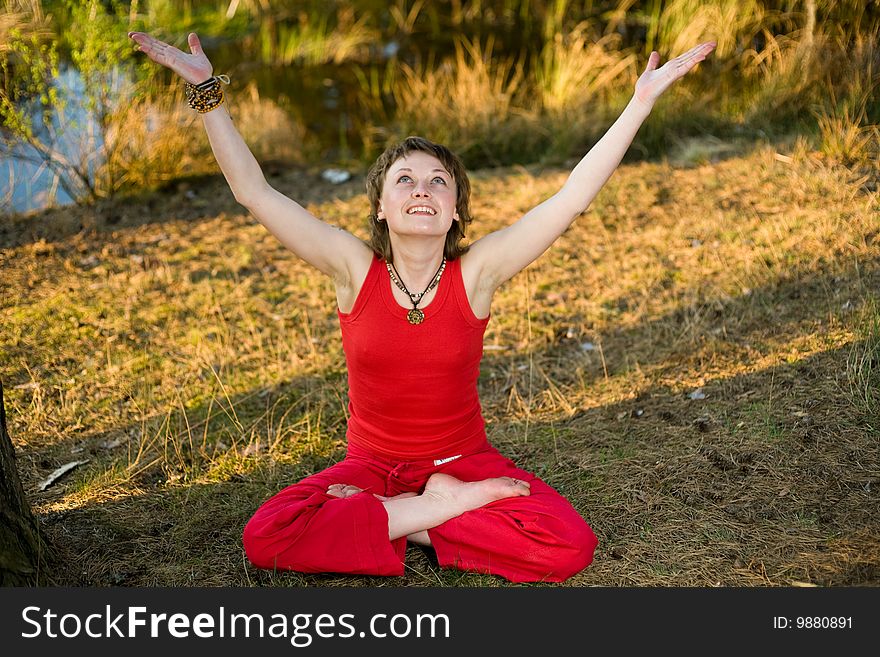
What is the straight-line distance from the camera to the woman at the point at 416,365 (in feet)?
9.42

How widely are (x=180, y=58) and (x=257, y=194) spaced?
1.46 ft

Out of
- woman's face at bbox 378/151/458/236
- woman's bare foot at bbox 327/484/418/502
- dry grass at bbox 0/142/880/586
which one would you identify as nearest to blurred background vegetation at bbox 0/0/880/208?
dry grass at bbox 0/142/880/586

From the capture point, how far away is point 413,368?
3.04 meters

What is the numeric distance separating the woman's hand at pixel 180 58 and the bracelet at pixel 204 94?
17mm

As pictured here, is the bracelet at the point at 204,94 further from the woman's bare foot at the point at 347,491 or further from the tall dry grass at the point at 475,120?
the tall dry grass at the point at 475,120

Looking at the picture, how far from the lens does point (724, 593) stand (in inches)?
109

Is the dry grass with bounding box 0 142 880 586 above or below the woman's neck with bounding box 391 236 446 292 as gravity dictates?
below

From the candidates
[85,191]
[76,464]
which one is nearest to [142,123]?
[85,191]

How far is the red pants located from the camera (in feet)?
9.41

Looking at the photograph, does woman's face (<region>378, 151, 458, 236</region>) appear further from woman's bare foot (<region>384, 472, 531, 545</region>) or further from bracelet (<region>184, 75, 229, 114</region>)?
woman's bare foot (<region>384, 472, 531, 545</region>)

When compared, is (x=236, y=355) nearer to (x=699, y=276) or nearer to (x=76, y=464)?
(x=76, y=464)

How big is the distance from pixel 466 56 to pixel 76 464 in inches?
266

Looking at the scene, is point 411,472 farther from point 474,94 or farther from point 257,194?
point 474,94

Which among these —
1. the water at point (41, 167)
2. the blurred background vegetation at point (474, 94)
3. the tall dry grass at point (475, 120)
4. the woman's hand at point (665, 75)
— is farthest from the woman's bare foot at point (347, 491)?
the tall dry grass at point (475, 120)
